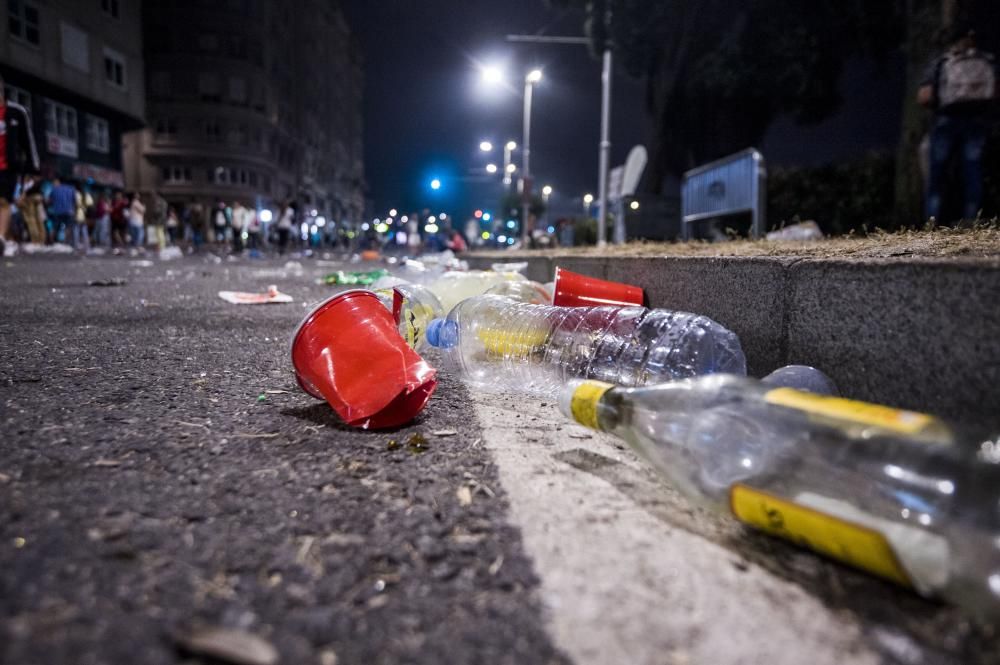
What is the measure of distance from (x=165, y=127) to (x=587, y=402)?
59.6 metres

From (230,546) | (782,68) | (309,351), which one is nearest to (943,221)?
(309,351)

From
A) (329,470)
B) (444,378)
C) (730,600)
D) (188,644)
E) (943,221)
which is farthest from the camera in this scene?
(943,221)

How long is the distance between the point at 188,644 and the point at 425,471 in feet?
2.91

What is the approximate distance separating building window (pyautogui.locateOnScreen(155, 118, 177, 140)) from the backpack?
56.8m

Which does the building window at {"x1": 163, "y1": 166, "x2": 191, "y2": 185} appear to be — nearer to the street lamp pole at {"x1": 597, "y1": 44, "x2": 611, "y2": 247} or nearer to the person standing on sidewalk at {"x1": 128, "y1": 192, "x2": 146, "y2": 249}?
the person standing on sidewalk at {"x1": 128, "y1": 192, "x2": 146, "y2": 249}

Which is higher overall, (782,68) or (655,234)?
(782,68)

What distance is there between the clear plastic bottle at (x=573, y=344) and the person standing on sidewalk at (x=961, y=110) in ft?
13.6

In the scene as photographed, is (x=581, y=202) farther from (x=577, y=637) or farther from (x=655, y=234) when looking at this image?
(x=577, y=637)

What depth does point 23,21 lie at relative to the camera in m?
24.8

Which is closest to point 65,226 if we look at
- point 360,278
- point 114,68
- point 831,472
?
point 114,68

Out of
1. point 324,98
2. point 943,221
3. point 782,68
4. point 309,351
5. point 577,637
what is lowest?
point 577,637

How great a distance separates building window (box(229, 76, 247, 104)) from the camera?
53.5 meters

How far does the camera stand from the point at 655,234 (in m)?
17.3

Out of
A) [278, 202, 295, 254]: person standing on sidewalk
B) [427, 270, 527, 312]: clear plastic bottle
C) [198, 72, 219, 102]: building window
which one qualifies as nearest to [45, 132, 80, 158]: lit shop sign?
[278, 202, 295, 254]: person standing on sidewalk
